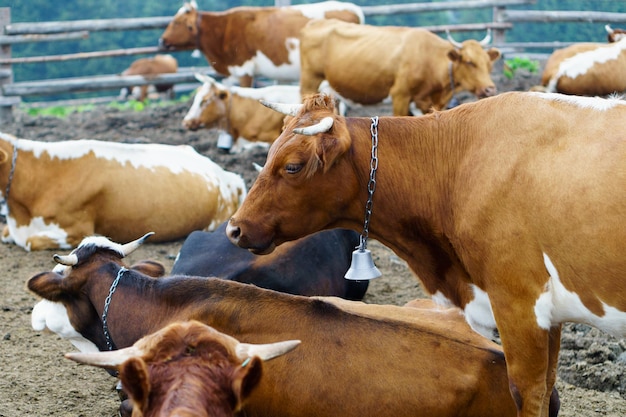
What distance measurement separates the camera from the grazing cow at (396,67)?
11219mm

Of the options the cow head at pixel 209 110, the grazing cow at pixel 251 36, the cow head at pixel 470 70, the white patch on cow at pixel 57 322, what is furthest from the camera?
the grazing cow at pixel 251 36

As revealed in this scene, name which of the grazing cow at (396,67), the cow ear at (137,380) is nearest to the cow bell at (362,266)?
the cow ear at (137,380)

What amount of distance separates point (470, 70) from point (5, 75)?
266 inches

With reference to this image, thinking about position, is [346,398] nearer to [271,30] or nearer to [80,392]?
[80,392]

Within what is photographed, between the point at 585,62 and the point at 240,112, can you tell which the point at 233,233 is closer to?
the point at 240,112

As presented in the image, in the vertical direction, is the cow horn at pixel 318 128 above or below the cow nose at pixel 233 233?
above

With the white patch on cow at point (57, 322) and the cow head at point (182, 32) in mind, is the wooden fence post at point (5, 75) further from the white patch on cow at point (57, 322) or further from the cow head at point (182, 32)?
the white patch on cow at point (57, 322)

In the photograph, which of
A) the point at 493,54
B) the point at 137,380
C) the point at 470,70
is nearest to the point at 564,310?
the point at 137,380

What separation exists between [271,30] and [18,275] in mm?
7058

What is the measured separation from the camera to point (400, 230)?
4680mm

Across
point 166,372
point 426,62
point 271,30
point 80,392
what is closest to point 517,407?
point 166,372

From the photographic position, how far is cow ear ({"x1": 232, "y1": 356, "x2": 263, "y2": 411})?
9.93 ft

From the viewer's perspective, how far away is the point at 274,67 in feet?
45.4

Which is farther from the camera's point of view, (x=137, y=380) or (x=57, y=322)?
(x=57, y=322)
